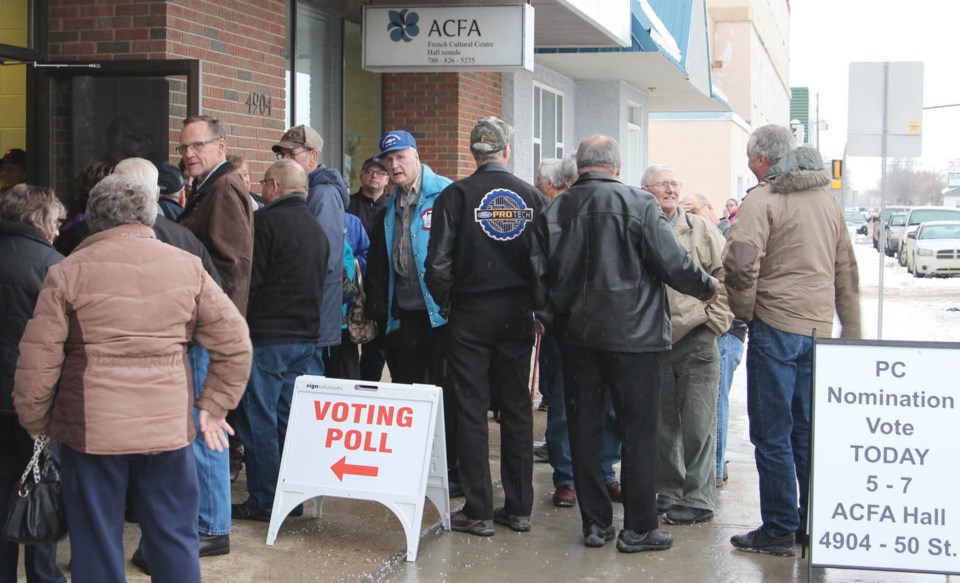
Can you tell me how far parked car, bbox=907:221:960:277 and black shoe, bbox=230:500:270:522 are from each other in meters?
28.5

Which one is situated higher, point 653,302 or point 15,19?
point 15,19

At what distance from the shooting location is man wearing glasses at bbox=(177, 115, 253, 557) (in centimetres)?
551

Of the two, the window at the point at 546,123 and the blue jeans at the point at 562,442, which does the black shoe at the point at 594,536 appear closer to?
the blue jeans at the point at 562,442

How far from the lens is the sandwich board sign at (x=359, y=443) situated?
584cm

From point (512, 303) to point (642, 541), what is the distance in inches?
54.8

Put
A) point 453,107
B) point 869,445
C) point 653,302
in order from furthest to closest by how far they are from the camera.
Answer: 1. point 453,107
2. point 653,302
3. point 869,445

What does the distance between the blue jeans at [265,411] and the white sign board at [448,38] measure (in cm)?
459

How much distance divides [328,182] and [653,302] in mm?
2103

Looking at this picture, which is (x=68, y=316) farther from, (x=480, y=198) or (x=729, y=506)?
(x=729, y=506)

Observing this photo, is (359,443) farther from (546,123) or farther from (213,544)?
(546,123)

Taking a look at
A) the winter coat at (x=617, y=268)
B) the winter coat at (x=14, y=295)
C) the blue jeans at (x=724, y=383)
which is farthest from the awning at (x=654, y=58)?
the winter coat at (x=14, y=295)

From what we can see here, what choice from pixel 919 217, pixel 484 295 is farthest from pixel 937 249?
pixel 484 295

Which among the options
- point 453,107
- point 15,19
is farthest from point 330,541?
point 453,107

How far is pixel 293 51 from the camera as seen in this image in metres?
10.2
